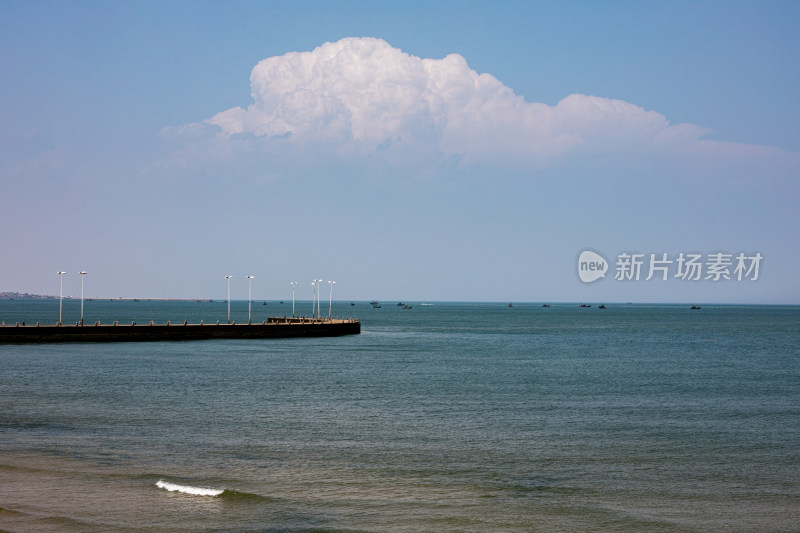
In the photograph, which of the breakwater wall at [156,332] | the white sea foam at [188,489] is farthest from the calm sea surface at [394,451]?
the breakwater wall at [156,332]

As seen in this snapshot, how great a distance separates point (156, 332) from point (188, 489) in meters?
93.9

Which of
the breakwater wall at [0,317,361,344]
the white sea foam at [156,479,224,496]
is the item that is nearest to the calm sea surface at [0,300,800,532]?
the white sea foam at [156,479,224,496]

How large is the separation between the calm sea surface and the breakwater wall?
3825cm

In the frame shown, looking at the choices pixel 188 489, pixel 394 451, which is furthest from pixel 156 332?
pixel 188 489

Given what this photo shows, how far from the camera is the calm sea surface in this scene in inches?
832

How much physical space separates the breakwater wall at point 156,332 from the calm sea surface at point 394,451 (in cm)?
3825

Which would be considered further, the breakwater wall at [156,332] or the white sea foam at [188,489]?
the breakwater wall at [156,332]

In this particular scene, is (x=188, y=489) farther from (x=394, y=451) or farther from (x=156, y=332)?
(x=156, y=332)

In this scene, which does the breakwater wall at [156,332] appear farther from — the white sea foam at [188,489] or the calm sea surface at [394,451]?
the white sea foam at [188,489]

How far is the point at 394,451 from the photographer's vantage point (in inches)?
1185

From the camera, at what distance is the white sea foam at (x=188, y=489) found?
2294 cm

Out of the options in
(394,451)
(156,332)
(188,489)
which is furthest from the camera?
(156,332)

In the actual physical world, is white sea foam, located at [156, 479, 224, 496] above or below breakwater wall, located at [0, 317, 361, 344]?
above

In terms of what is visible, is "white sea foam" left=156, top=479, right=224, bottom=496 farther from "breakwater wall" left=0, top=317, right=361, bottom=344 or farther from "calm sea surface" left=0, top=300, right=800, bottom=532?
"breakwater wall" left=0, top=317, right=361, bottom=344
